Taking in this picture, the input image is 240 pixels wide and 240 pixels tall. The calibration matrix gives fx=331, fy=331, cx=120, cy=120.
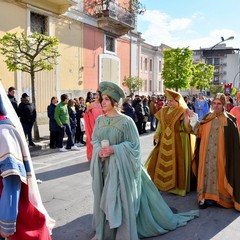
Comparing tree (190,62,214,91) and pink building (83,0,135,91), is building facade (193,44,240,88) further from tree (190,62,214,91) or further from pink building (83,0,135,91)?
pink building (83,0,135,91)

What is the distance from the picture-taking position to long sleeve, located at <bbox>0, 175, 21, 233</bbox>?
1789 mm

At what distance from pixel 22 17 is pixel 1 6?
113 cm

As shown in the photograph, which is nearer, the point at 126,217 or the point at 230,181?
the point at 126,217

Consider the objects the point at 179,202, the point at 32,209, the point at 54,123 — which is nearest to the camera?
the point at 32,209

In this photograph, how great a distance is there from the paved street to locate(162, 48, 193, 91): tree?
842 inches

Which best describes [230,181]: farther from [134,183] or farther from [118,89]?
[118,89]

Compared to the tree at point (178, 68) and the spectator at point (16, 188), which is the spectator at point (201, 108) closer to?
the tree at point (178, 68)

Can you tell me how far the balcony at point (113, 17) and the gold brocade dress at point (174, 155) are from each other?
1627 centimetres

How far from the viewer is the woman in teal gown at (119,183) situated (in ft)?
11.4

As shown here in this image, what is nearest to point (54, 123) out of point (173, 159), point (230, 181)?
point (173, 159)

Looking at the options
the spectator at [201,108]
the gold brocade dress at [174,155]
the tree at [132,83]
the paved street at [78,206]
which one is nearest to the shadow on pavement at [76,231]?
the paved street at [78,206]

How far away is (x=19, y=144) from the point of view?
6.23 ft

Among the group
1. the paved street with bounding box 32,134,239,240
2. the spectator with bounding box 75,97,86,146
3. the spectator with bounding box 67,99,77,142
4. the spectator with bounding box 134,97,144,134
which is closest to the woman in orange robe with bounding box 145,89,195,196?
the paved street with bounding box 32,134,239,240

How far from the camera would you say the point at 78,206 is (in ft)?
16.4
